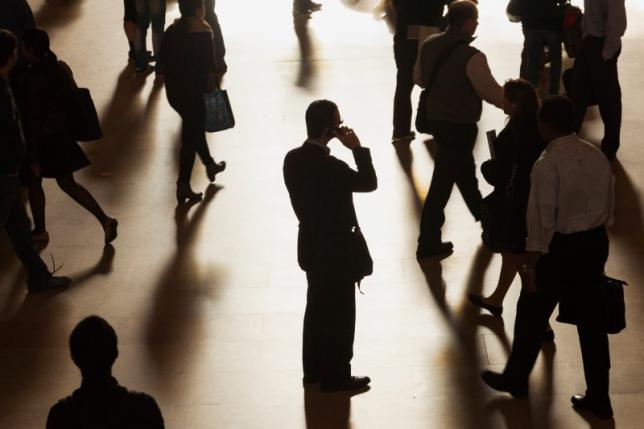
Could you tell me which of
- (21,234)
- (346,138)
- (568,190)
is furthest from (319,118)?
(21,234)

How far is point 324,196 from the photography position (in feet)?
18.7

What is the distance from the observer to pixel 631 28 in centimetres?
1216

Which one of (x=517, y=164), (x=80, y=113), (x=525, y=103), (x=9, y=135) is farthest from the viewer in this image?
(x=80, y=113)

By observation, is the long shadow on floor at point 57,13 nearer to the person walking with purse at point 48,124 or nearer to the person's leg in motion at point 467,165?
the person walking with purse at point 48,124

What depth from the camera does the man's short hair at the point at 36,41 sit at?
745cm

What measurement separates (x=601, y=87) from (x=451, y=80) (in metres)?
2.15

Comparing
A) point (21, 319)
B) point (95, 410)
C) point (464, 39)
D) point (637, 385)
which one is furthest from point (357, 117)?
point (95, 410)

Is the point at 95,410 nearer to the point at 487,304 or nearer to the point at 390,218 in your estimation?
the point at 487,304

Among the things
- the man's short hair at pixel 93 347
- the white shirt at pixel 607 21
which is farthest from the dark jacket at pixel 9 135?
the white shirt at pixel 607 21

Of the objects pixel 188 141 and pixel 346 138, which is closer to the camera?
pixel 346 138

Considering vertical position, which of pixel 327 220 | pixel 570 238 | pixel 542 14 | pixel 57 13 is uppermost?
pixel 570 238

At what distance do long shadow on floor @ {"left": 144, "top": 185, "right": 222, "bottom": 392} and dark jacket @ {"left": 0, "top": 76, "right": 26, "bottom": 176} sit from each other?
3.99ft

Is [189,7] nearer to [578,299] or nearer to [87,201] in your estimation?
[87,201]

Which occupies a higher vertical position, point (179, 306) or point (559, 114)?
point (559, 114)
